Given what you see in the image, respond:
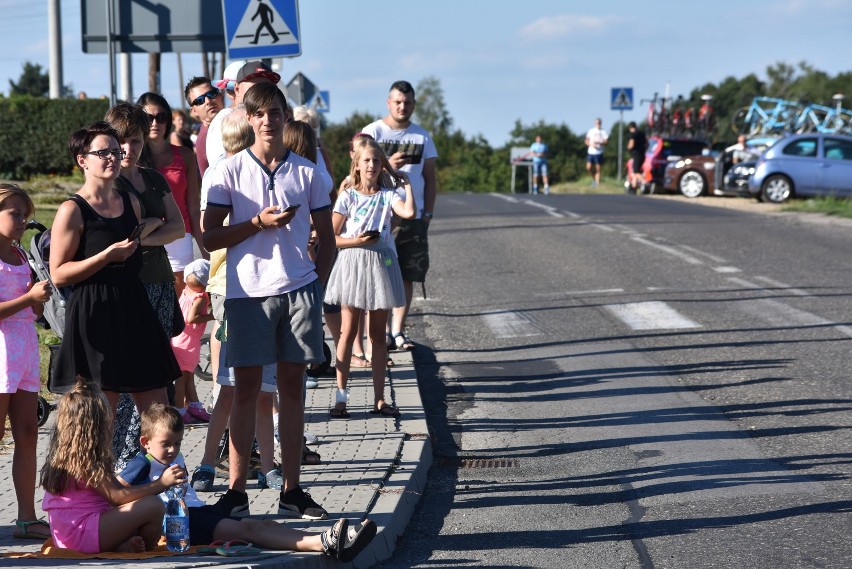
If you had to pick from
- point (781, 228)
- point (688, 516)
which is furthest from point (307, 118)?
point (781, 228)

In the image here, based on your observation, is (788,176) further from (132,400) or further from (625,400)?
(132,400)

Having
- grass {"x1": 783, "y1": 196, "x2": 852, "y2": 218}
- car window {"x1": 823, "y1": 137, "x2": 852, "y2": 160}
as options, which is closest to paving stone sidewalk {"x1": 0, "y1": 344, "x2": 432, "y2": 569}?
grass {"x1": 783, "y1": 196, "x2": 852, "y2": 218}

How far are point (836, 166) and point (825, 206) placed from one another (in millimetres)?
1860

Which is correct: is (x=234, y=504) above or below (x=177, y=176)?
below

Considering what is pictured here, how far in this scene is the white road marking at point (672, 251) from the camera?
17.9 m

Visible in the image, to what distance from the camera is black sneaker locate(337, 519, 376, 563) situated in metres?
5.39

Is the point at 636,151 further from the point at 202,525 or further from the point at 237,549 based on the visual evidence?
the point at 237,549

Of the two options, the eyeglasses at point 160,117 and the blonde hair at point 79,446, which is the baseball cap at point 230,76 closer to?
the eyeglasses at point 160,117

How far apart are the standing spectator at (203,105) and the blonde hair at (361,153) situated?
2.99ft

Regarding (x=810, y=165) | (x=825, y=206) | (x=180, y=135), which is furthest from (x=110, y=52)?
(x=810, y=165)

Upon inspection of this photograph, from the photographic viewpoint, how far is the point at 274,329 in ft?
19.8

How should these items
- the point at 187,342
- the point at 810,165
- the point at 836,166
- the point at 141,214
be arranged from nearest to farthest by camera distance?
the point at 141,214 < the point at 187,342 < the point at 836,166 < the point at 810,165

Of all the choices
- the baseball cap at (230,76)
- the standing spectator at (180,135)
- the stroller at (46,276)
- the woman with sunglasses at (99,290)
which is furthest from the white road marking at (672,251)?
the woman with sunglasses at (99,290)

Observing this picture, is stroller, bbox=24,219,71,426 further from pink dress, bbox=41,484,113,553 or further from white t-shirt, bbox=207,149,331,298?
pink dress, bbox=41,484,113,553
